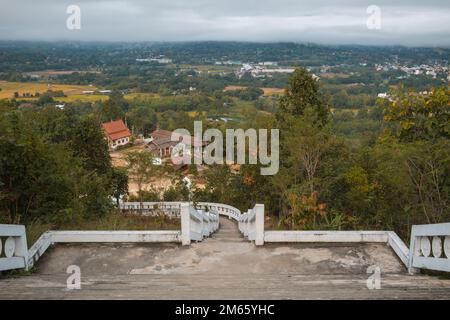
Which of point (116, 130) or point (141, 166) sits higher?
point (141, 166)

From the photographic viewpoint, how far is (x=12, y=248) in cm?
582

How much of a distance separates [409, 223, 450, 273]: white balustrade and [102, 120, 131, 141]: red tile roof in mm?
57223

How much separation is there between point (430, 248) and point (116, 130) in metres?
59.6

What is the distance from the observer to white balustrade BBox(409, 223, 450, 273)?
4941 mm

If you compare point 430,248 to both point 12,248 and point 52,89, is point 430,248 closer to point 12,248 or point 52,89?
point 12,248

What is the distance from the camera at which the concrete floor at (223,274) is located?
4.52m

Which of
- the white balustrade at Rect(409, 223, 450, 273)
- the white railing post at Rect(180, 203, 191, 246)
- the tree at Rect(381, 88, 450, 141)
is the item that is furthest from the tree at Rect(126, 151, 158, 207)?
the white balustrade at Rect(409, 223, 450, 273)

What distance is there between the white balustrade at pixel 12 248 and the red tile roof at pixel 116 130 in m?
55.6

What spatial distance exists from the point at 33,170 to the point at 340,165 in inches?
377

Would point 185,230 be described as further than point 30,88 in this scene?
No

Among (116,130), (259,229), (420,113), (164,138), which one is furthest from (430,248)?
(116,130)

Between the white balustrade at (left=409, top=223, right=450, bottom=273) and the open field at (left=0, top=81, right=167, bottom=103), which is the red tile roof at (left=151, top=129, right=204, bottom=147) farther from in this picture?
the white balustrade at (left=409, top=223, right=450, bottom=273)
